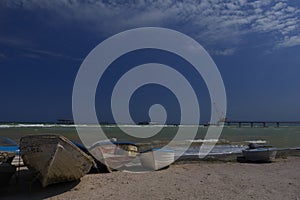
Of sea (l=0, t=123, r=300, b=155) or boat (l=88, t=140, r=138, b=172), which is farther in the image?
sea (l=0, t=123, r=300, b=155)

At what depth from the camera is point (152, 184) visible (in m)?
8.70

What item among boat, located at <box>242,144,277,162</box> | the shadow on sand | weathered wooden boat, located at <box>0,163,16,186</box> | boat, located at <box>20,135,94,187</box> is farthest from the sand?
boat, located at <box>242,144,277,162</box>

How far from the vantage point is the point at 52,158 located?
24.1 ft

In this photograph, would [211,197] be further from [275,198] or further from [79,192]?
[79,192]

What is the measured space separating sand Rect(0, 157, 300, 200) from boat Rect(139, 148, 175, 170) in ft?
4.34

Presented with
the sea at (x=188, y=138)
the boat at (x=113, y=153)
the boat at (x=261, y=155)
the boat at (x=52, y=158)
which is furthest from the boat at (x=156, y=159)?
Answer: the sea at (x=188, y=138)

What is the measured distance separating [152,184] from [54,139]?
3253 mm

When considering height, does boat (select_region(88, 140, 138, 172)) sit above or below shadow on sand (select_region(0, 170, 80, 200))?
above

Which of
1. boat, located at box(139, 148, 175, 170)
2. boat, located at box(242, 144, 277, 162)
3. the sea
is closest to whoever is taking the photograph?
boat, located at box(139, 148, 175, 170)

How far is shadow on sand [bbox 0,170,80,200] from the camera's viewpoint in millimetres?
7453

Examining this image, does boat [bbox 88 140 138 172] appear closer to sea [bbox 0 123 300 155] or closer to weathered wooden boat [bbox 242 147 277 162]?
weathered wooden boat [bbox 242 147 277 162]

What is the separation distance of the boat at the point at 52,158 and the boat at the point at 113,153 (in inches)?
120

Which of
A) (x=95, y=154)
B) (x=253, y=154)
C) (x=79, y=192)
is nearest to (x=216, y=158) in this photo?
(x=253, y=154)

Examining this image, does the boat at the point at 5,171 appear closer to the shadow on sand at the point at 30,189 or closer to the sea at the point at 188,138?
the shadow on sand at the point at 30,189
